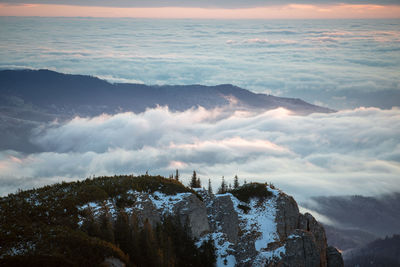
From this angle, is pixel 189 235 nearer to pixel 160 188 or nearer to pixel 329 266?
pixel 160 188

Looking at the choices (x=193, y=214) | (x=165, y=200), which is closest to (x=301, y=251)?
(x=193, y=214)

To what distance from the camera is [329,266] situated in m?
82.7

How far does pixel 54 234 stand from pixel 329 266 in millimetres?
59347

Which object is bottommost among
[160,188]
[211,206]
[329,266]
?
[329,266]

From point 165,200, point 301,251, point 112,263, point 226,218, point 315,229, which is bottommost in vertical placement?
point 315,229

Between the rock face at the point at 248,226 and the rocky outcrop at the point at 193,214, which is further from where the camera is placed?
the rocky outcrop at the point at 193,214

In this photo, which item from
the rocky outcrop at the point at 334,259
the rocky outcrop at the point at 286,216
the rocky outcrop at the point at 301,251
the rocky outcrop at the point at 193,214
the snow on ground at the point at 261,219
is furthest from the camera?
the rocky outcrop at the point at 286,216

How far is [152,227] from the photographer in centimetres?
7119

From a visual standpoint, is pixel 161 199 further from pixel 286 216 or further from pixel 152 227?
pixel 286 216

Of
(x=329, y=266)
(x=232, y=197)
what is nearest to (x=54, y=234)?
(x=232, y=197)

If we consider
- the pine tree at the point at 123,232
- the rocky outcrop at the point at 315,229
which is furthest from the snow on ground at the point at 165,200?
the rocky outcrop at the point at 315,229

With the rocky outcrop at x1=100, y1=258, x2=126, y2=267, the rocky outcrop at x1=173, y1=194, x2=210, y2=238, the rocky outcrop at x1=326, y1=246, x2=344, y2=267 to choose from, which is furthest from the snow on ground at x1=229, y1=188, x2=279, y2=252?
the rocky outcrop at x1=100, y1=258, x2=126, y2=267

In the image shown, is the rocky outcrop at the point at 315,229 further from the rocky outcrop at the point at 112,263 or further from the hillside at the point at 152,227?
the rocky outcrop at the point at 112,263

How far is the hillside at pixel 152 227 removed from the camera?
177 feet
